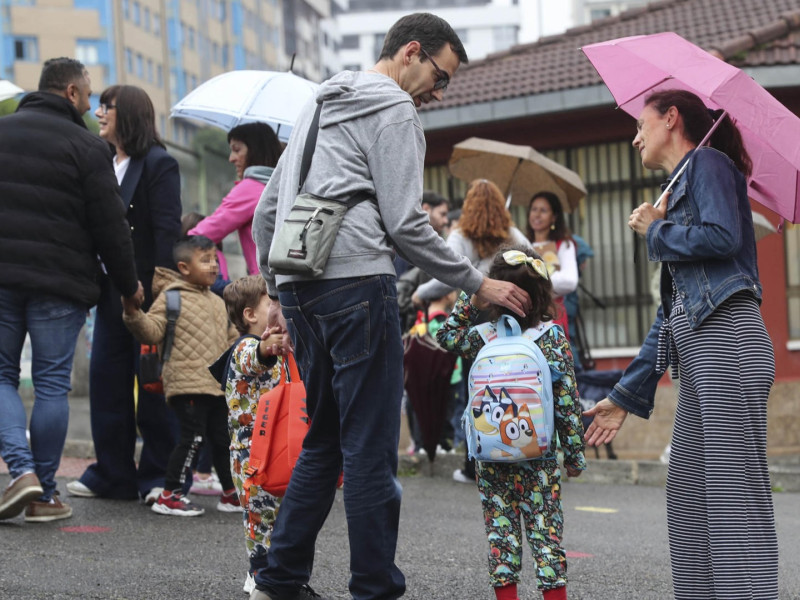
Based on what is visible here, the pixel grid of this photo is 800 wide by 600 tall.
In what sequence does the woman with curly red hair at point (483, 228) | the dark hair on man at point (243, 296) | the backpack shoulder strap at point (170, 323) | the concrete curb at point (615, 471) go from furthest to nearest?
the concrete curb at point (615, 471), the woman with curly red hair at point (483, 228), the backpack shoulder strap at point (170, 323), the dark hair on man at point (243, 296)

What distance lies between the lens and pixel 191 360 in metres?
6.60

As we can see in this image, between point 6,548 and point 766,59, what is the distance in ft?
30.2

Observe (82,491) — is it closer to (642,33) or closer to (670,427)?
(670,427)

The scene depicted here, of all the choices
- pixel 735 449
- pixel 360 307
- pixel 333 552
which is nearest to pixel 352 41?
pixel 333 552

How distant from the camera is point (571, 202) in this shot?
9.72 meters

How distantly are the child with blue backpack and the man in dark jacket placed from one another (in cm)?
246

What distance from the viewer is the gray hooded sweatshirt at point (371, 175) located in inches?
156

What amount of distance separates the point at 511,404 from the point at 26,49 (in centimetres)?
6567

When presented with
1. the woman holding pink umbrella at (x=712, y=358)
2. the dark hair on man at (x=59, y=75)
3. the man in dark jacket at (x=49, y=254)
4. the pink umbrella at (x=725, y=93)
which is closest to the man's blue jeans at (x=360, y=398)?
the woman holding pink umbrella at (x=712, y=358)

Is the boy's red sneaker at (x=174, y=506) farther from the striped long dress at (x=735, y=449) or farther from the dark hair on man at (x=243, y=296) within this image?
the striped long dress at (x=735, y=449)

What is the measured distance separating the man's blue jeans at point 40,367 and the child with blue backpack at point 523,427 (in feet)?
8.34

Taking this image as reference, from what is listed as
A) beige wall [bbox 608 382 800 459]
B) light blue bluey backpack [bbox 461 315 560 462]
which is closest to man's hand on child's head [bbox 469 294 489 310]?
light blue bluey backpack [bbox 461 315 560 462]

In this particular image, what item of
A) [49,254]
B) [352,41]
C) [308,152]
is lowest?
[49,254]

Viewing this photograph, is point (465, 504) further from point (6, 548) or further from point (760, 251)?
point (760, 251)
